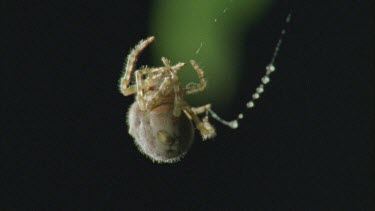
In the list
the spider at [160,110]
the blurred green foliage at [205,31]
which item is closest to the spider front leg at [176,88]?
the spider at [160,110]

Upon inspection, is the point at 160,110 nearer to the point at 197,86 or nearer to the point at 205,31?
the point at 197,86

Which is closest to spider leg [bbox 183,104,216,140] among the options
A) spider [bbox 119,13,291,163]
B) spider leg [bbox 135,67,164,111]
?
spider [bbox 119,13,291,163]

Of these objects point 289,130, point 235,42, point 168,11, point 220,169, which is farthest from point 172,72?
point 220,169

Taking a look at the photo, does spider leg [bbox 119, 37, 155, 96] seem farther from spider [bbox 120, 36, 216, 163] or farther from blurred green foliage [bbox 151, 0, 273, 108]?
blurred green foliage [bbox 151, 0, 273, 108]

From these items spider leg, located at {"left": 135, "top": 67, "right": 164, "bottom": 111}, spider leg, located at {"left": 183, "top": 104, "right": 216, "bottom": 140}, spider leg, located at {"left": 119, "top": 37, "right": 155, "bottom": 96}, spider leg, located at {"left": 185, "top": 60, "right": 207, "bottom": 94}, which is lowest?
spider leg, located at {"left": 183, "top": 104, "right": 216, "bottom": 140}

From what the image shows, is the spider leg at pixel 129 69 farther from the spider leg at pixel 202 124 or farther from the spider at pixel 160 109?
the spider leg at pixel 202 124

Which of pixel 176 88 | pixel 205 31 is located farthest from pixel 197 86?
pixel 205 31
